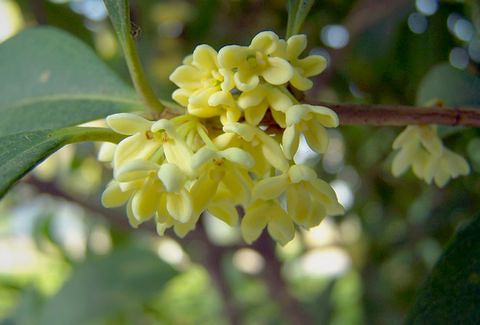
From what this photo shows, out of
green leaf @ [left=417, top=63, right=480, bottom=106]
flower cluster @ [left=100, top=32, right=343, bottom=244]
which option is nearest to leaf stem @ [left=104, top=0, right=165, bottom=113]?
flower cluster @ [left=100, top=32, right=343, bottom=244]

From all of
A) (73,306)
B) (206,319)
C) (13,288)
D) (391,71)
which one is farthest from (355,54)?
(206,319)

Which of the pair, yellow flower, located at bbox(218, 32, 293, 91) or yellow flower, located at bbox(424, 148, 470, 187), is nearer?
yellow flower, located at bbox(218, 32, 293, 91)

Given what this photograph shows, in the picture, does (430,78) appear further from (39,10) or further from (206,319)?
(206,319)

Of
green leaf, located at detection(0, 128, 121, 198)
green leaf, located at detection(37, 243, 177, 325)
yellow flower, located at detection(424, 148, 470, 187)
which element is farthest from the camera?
green leaf, located at detection(37, 243, 177, 325)

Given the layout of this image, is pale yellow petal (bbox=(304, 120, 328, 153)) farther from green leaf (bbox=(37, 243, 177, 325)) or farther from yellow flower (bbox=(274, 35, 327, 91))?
green leaf (bbox=(37, 243, 177, 325))

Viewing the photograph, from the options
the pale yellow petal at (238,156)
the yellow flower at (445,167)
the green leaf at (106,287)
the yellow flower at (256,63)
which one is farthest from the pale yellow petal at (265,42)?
the green leaf at (106,287)

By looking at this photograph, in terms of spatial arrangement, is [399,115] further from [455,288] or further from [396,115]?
[455,288]

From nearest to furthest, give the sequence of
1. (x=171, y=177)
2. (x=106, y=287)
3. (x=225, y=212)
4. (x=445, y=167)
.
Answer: (x=171, y=177) < (x=225, y=212) < (x=445, y=167) < (x=106, y=287)

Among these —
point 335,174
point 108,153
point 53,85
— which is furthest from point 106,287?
point 108,153
